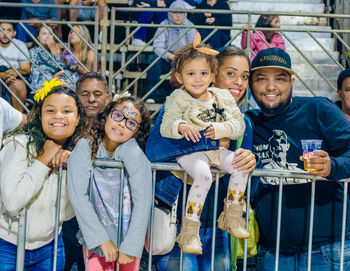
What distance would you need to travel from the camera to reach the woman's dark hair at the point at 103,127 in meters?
3.33

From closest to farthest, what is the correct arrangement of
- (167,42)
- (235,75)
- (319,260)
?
(319,260) → (235,75) → (167,42)

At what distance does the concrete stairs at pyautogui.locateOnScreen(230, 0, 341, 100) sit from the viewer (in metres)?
7.99

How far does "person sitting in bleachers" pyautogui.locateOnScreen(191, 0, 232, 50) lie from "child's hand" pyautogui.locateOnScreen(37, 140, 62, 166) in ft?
12.9

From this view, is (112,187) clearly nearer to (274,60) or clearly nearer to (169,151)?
(169,151)

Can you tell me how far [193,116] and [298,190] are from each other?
2.99ft

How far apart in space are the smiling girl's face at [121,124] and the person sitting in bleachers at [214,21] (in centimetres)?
364

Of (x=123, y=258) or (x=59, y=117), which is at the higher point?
(x=59, y=117)

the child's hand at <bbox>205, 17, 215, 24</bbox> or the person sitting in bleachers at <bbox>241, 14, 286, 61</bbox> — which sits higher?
the child's hand at <bbox>205, 17, 215, 24</bbox>

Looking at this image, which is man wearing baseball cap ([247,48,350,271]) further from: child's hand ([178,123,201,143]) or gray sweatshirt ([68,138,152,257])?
gray sweatshirt ([68,138,152,257])

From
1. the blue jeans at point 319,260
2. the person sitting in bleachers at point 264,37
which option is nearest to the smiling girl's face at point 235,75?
the blue jeans at point 319,260

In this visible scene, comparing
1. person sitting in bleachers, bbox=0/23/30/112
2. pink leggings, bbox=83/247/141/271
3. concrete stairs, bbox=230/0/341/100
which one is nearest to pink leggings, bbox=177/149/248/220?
pink leggings, bbox=83/247/141/271

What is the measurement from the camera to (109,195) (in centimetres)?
324

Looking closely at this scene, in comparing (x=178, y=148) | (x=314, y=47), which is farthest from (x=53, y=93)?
(x=314, y=47)

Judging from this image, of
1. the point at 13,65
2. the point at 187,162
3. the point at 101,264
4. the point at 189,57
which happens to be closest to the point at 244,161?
the point at 187,162
